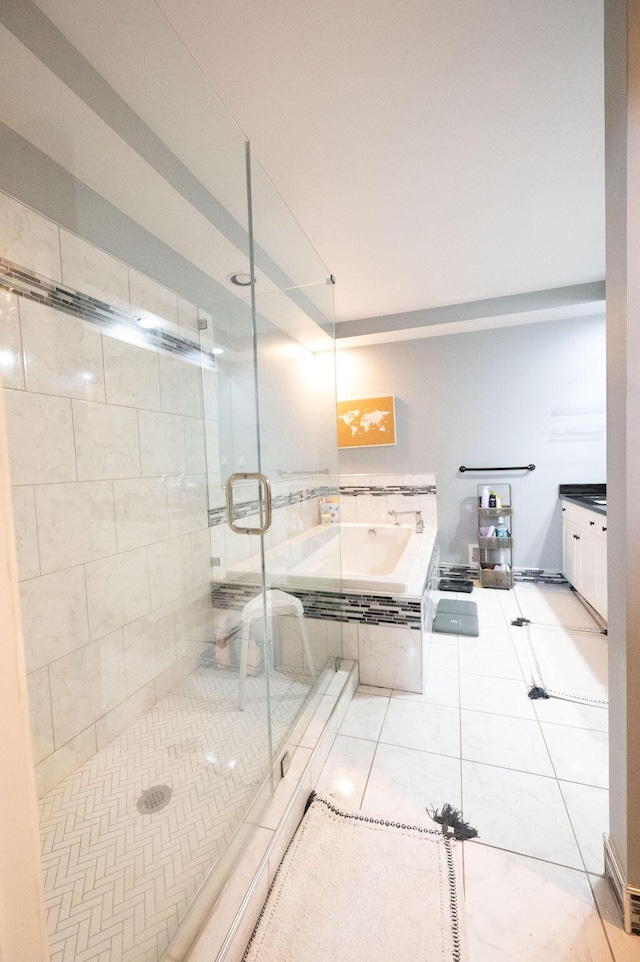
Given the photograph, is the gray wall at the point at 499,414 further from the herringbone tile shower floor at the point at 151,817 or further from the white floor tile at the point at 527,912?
the white floor tile at the point at 527,912

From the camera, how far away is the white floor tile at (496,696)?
1824 millimetres

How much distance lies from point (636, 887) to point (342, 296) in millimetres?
3312

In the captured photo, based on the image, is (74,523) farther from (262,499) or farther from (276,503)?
(276,503)

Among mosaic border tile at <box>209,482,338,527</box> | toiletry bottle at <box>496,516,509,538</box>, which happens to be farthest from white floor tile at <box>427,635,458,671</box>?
toiletry bottle at <box>496,516,509,538</box>

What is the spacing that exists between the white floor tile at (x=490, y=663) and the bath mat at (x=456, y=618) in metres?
0.23

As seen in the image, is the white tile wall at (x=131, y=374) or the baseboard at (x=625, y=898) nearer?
the baseboard at (x=625, y=898)

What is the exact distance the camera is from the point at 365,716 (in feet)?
5.95

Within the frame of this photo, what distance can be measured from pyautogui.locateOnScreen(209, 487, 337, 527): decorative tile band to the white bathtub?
222 millimetres

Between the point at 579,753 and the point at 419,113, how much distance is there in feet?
8.52

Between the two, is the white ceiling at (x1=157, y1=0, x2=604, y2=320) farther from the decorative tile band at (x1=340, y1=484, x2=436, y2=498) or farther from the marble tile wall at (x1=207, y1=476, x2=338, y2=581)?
the decorative tile band at (x1=340, y1=484, x2=436, y2=498)

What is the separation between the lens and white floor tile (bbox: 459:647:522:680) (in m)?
2.13

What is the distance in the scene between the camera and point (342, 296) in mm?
3045

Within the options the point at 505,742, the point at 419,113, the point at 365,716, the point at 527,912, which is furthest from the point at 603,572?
the point at 419,113

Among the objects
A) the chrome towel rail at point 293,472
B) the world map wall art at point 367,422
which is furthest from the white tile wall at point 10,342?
the world map wall art at point 367,422
